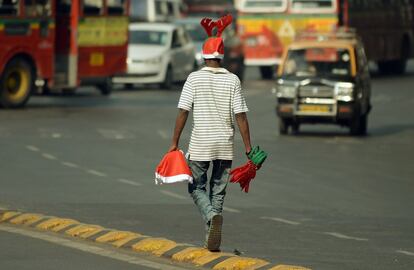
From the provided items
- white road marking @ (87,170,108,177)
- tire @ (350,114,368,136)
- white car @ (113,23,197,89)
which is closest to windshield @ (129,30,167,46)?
white car @ (113,23,197,89)

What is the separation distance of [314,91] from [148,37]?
14.9 meters

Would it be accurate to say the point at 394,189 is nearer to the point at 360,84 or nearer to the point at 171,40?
the point at 360,84

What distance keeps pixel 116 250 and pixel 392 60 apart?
124ft

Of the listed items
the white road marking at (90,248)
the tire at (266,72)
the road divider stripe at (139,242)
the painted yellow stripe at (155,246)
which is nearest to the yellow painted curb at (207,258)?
the road divider stripe at (139,242)

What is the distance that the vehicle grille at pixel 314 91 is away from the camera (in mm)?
26625

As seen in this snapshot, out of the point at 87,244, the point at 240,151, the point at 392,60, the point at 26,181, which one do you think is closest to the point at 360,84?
the point at 240,151

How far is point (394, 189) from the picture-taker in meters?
18.8

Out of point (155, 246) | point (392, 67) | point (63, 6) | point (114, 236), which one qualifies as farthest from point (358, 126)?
point (392, 67)

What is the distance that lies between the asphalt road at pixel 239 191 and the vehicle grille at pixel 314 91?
33.1 inches

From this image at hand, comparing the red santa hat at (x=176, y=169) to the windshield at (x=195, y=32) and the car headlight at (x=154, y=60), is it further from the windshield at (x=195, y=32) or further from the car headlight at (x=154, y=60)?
the windshield at (x=195, y=32)

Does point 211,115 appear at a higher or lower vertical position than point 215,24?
lower

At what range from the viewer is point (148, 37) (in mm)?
40938

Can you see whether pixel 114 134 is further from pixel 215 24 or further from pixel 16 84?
pixel 215 24

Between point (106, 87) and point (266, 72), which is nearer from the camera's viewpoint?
point (106, 87)
